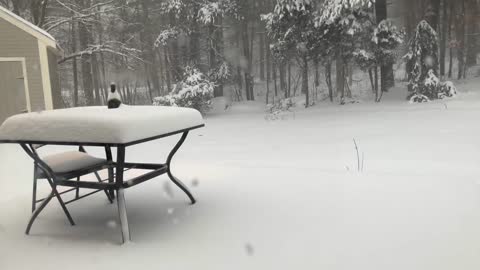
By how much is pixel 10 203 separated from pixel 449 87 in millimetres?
12881

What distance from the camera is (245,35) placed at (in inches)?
836

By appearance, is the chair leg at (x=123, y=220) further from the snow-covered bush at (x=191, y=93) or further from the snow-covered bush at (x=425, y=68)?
the snow-covered bush at (x=425, y=68)

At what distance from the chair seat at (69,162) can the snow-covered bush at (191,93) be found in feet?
35.2

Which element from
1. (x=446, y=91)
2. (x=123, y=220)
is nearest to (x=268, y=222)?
(x=123, y=220)

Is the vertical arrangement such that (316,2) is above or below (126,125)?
above

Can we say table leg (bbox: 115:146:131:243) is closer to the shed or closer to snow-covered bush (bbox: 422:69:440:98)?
the shed

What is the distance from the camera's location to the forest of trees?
1302cm

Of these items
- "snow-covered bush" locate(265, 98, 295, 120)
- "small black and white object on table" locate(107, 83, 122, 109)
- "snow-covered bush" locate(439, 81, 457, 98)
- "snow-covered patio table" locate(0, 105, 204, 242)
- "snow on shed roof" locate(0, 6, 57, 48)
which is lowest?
"snow-covered bush" locate(265, 98, 295, 120)

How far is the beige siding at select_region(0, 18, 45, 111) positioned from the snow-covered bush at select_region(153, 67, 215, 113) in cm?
471

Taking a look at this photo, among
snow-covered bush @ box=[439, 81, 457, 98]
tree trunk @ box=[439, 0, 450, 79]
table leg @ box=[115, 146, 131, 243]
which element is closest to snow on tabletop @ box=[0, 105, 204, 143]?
table leg @ box=[115, 146, 131, 243]

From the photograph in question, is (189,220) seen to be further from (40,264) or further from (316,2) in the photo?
(316,2)

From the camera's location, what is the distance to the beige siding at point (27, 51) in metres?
9.62

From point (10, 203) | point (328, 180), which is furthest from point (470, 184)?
point (10, 203)

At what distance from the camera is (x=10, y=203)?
12.1ft
